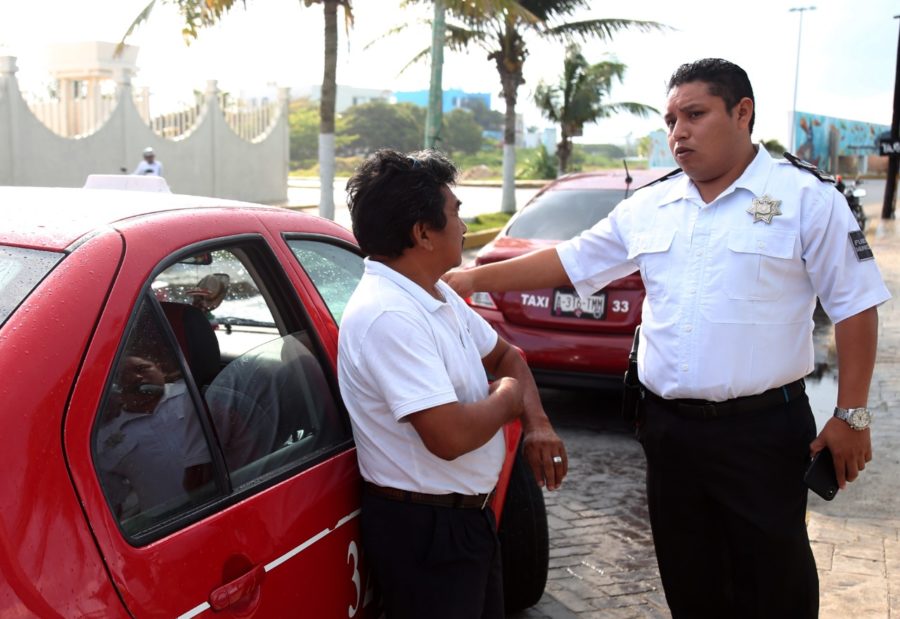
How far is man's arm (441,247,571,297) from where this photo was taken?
287 centimetres

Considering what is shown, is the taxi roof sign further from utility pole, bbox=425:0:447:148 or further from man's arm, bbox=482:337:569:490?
utility pole, bbox=425:0:447:148

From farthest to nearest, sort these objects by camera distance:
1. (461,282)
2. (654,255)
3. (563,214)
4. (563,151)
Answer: (563,151), (563,214), (461,282), (654,255)

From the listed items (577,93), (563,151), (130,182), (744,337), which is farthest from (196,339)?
(563,151)

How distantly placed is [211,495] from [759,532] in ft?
4.88

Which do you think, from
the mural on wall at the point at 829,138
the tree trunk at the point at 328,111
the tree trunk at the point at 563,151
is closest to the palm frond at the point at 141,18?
the tree trunk at the point at 328,111

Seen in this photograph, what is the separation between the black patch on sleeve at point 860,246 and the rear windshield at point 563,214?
384 cm

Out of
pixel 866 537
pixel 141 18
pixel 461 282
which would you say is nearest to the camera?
pixel 461 282

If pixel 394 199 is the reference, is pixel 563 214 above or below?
below

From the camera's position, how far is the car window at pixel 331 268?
2.52 metres

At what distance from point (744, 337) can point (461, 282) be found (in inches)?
32.1

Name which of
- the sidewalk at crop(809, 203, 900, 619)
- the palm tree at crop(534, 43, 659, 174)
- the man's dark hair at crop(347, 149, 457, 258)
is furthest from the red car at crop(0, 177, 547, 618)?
the palm tree at crop(534, 43, 659, 174)

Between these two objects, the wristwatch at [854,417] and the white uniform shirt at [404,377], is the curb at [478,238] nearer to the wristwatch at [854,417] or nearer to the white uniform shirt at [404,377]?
the wristwatch at [854,417]

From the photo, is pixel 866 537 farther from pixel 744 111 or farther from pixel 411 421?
pixel 411 421

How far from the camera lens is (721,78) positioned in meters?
2.53
